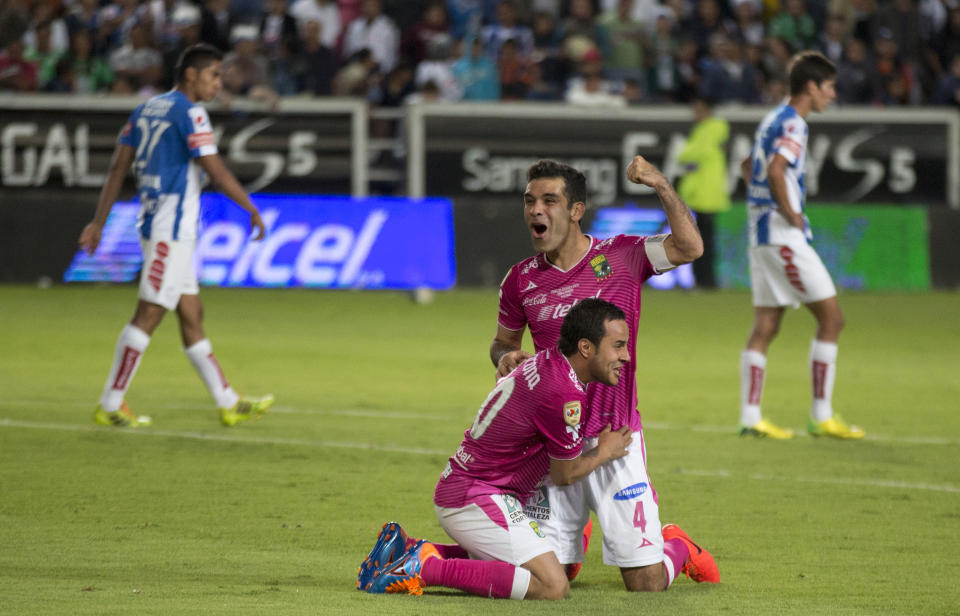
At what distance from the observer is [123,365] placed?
356 inches

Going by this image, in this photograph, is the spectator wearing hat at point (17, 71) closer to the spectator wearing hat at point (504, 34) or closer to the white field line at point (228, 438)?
the spectator wearing hat at point (504, 34)

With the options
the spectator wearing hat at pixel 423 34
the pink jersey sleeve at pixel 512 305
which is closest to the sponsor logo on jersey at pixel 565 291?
the pink jersey sleeve at pixel 512 305

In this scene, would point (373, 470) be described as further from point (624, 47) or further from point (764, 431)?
point (624, 47)

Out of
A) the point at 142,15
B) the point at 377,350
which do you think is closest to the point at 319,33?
the point at 142,15

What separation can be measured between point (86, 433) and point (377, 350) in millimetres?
4655

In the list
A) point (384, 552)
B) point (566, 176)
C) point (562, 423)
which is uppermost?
point (566, 176)

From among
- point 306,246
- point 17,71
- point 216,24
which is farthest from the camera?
point 216,24

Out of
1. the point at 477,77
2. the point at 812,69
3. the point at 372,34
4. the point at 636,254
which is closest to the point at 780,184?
the point at 812,69

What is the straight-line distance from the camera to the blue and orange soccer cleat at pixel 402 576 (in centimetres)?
554

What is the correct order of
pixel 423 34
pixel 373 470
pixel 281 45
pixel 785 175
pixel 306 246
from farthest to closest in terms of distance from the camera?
pixel 423 34 → pixel 281 45 → pixel 306 246 → pixel 785 175 → pixel 373 470

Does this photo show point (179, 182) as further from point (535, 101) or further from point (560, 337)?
point (535, 101)

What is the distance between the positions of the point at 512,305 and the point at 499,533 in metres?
1.02

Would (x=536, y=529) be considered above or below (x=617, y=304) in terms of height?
below

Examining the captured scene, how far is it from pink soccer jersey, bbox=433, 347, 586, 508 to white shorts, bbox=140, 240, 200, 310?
154 inches
